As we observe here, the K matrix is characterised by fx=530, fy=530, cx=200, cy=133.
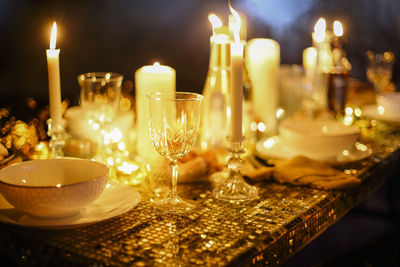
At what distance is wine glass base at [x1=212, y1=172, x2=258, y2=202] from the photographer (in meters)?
1.09

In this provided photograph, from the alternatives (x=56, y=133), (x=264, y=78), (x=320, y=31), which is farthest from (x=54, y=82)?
(x=320, y=31)

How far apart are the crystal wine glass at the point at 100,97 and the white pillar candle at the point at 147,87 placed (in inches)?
3.0

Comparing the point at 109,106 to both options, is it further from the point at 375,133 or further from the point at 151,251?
the point at 375,133

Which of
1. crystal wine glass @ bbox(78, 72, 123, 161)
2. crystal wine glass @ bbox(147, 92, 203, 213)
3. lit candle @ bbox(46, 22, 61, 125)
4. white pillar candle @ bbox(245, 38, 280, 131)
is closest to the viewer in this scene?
crystal wine glass @ bbox(147, 92, 203, 213)

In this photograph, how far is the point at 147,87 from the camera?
1.35 m

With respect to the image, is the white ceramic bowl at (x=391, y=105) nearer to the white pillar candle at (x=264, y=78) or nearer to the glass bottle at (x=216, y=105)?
the white pillar candle at (x=264, y=78)

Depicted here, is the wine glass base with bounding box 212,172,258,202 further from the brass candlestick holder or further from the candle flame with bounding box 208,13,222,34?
the candle flame with bounding box 208,13,222,34

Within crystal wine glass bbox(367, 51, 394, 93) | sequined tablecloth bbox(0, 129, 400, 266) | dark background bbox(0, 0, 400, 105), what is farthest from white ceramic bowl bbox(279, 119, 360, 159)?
dark background bbox(0, 0, 400, 105)

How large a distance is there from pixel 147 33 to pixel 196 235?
2406mm

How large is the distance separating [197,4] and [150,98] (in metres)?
2.52

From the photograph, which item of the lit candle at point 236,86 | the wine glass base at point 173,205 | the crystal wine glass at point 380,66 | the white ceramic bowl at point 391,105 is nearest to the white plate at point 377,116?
the white ceramic bowl at point 391,105

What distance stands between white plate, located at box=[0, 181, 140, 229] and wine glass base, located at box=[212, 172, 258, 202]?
19 cm

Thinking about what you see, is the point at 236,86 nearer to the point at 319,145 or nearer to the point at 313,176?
the point at 313,176

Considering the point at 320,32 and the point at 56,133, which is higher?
the point at 320,32
